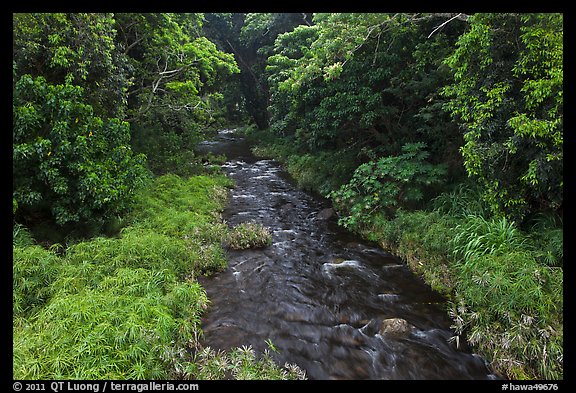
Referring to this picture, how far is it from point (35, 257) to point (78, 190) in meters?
1.73

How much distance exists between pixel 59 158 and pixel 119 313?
3.92 m

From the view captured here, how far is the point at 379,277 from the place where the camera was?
306 inches

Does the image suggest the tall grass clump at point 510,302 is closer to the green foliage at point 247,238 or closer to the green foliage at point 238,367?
the green foliage at point 238,367

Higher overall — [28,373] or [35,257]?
[35,257]

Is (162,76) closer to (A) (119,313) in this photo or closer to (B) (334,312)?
(A) (119,313)

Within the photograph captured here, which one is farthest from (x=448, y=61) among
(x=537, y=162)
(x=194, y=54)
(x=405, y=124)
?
(x=194, y=54)

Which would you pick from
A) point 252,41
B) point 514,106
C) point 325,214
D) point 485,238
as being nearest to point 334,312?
point 485,238

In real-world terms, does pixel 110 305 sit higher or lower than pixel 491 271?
higher

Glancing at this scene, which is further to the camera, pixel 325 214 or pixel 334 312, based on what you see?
pixel 325 214

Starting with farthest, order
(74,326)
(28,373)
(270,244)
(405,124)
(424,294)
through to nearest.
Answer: (405,124) → (270,244) → (424,294) → (74,326) → (28,373)

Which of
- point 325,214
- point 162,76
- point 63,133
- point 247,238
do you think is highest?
point 162,76

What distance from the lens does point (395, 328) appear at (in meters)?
5.84

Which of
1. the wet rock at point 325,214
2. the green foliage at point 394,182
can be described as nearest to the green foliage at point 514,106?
the green foliage at point 394,182
